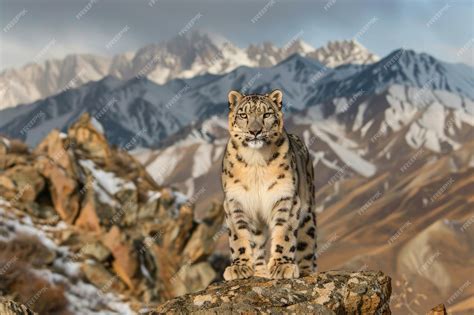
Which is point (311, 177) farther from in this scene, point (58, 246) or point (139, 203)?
point (139, 203)

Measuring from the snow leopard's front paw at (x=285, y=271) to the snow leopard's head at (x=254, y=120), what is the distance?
1.96 m

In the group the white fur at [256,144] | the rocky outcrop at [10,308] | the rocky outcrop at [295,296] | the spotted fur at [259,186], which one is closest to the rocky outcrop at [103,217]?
the spotted fur at [259,186]

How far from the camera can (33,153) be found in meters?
53.6

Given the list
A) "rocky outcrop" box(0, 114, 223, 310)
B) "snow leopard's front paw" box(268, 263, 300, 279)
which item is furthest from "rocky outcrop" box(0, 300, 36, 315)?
"rocky outcrop" box(0, 114, 223, 310)

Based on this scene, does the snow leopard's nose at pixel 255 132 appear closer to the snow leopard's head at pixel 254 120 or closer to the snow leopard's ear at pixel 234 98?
the snow leopard's head at pixel 254 120

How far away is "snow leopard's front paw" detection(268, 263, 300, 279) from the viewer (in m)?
11.5

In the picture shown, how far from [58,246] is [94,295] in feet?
13.7

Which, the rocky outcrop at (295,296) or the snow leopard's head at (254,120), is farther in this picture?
the snow leopard's head at (254,120)

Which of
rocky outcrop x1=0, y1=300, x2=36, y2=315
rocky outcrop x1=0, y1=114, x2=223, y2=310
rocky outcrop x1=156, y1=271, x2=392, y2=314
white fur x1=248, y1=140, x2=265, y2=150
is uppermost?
rocky outcrop x1=0, y1=114, x2=223, y2=310

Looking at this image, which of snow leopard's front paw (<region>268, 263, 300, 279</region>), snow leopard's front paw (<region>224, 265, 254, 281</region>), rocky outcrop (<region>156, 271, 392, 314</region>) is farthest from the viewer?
snow leopard's front paw (<region>224, 265, 254, 281</region>)

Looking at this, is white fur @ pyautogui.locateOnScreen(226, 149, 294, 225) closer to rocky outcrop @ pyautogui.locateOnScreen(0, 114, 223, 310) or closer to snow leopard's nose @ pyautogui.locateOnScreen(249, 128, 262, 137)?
snow leopard's nose @ pyautogui.locateOnScreen(249, 128, 262, 137)

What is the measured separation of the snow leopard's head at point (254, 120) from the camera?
11.7 metres

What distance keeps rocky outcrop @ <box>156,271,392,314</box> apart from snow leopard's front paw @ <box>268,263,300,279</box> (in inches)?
25.8

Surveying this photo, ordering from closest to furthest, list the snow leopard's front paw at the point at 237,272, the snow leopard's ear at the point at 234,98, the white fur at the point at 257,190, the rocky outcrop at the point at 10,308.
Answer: the rocky outcrop at the point at 10,308 < the snow leopard's front paw at the point at 237,272 < the white fur at the point at 257,190 < the snow leopard's ear at the point at 234,98
